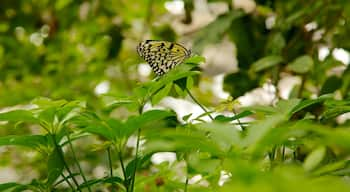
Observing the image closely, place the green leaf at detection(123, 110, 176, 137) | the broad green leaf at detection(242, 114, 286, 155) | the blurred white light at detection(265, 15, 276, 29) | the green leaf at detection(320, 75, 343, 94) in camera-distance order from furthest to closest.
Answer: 1. the blurred white light at detection(265, 15, 276, 29)
2. the green leaf at detection(320, 75, 343, 94)
3. the green leaf at detection(123, 110, 176, 137)
4. the broad green leaf at detection(242, 114, 286, 155)

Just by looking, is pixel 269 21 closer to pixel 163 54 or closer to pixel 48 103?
pixel 163 54

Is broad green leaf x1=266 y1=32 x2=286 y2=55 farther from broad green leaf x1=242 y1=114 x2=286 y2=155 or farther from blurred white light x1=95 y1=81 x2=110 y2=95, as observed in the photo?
broad green leaf x1=242 y1=114 x2=286 y2=155

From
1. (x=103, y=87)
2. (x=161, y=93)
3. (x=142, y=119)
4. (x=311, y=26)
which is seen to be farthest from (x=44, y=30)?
(x=142, y=119)

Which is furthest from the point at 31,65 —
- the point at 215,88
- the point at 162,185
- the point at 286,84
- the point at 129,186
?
the point at 129,186

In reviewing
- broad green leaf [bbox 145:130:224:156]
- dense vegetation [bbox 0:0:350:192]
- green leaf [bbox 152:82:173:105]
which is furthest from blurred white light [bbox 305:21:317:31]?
broad green leaf [bbox 145:130:224:156]

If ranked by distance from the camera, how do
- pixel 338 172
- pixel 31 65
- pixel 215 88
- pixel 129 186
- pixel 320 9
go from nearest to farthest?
1. pixel 338 172
2. pixel 129 186
3. pixel 320 9
4. pixel 31 65
5. pixel 215 88

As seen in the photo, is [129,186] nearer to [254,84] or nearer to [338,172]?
[338,172]

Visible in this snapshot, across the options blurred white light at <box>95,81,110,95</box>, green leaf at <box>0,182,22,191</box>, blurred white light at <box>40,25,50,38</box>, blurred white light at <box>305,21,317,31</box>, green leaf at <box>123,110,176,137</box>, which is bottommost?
blurred white light at <box>95,81,110,95</box>
